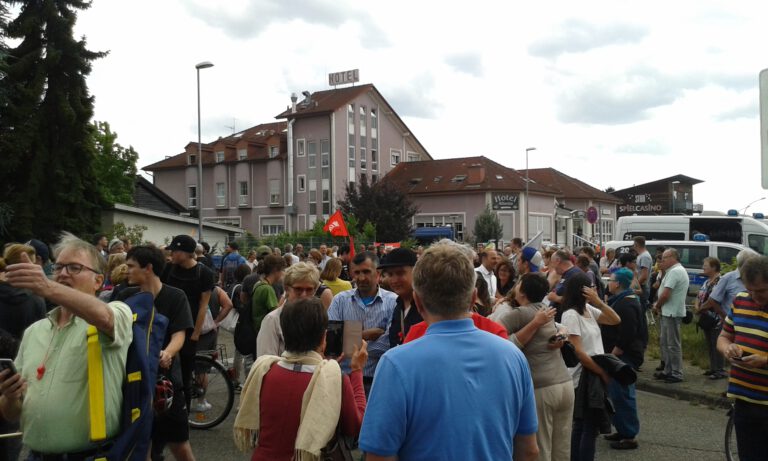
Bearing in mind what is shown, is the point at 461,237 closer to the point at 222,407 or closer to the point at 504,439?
the point at 222,407

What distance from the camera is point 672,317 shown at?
10266 mm

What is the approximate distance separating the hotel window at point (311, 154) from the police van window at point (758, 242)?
43842 millimetres

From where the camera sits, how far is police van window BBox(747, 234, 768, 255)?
21714 millimetres

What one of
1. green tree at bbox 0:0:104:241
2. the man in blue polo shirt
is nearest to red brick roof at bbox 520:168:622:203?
green tree at bbox 0:0:104:241

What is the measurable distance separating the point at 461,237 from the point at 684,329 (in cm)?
4733

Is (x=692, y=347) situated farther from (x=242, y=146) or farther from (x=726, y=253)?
(x=242, y=146)

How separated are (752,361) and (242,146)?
64.1 metres

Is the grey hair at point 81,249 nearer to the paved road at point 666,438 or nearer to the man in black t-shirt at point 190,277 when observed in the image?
the man in black t-shirt at point 190,277

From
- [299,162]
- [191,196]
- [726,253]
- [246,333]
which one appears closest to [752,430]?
[246,333]

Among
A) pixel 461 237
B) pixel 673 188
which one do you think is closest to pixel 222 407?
pixel 461 237

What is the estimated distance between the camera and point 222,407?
7766mm

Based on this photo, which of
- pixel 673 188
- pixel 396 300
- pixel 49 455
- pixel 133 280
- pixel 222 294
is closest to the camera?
pixel 49 455

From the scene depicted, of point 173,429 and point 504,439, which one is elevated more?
point 504,439

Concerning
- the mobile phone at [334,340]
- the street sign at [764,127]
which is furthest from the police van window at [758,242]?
the mobile phone at [334,340]
